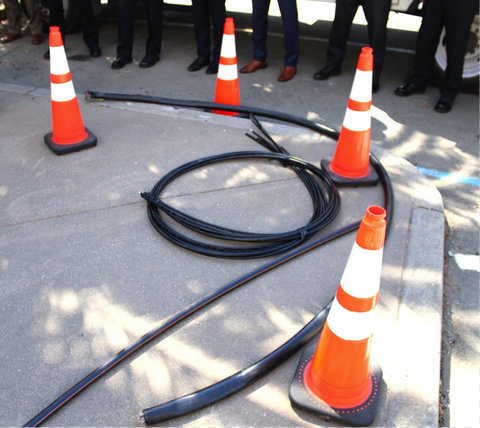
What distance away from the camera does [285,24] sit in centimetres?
560

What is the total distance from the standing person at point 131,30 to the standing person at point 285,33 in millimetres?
1181

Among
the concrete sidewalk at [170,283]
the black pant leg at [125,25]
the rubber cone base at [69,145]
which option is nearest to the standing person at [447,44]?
the concrete sidewalk at [170,283]

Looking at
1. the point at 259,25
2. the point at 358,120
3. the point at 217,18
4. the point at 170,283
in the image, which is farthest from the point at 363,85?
the point at 217,18

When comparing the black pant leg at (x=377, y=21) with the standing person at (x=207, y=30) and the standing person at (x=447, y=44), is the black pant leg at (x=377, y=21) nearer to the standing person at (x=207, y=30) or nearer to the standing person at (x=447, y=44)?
the standing person at (x=447, y=44)

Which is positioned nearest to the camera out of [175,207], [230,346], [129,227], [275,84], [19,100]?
[230,346]

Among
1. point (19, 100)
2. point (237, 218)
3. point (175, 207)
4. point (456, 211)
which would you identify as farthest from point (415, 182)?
point (19, 100)

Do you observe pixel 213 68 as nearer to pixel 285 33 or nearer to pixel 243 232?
pixel 285 33

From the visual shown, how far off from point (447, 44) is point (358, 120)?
2.33 meters

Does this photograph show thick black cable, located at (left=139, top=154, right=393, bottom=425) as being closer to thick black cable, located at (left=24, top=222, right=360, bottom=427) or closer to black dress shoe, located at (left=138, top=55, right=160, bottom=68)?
thick black cable, located at (left=24, top=222, right=360, bottom=427)

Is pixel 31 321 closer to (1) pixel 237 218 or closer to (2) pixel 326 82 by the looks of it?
(1) pixel 237 218

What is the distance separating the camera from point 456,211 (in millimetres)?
3586

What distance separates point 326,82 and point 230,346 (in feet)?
14.1

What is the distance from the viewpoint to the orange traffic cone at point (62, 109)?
12.1 feet

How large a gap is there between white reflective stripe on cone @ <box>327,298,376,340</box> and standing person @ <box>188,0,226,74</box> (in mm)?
4655
